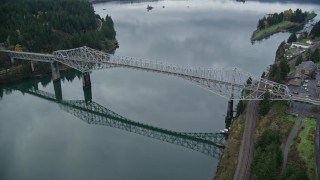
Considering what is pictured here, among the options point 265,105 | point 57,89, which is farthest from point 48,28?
point 265,105

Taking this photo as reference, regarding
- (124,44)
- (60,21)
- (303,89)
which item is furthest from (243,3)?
(303,89)

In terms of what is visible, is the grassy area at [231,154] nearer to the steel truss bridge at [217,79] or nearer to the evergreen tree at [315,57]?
the steel truss bridge at [217,79]

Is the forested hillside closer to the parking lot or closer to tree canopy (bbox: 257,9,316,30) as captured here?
the parking lot

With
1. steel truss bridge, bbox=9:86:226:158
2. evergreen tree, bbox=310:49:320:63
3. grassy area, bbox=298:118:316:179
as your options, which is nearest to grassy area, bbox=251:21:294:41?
evergreen tree, bbox=310:49:320:63

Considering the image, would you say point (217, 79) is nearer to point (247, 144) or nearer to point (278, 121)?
point (278, 121)

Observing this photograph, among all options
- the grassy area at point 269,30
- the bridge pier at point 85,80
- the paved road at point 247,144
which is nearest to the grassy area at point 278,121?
the paved road at point 247,144

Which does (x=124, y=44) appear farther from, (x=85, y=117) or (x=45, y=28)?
(x=85, y=117)
